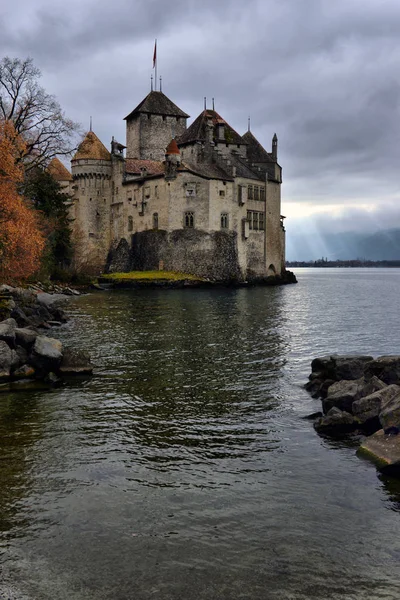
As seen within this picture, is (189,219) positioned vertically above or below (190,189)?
below

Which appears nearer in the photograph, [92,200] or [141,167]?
[141,167]

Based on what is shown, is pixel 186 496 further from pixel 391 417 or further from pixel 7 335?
pixel 7 335

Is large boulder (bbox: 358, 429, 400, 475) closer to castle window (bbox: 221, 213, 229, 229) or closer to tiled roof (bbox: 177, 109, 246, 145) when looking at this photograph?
castle window (bbox: 221, 213, 229, 229)

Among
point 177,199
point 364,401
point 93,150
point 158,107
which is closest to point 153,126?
point 158,107

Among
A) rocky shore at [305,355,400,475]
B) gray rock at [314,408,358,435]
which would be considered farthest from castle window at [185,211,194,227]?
gray rock at [314,408,358,435]

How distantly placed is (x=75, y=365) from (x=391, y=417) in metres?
11.2

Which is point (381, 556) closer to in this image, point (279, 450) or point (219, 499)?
point (219, 499)

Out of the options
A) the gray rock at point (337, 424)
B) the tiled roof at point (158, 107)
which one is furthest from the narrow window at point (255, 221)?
the gray rock at point (337, 424)

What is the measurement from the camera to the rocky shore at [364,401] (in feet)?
38.7

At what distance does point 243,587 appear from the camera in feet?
23.7

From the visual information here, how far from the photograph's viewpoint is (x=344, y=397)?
48.5 ft

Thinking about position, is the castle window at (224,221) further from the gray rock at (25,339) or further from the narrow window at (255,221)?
the gray rock at (25,339)

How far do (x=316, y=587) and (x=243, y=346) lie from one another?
19.0 meters

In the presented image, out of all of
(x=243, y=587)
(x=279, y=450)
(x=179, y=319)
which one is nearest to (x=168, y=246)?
(x=179, y=319)
